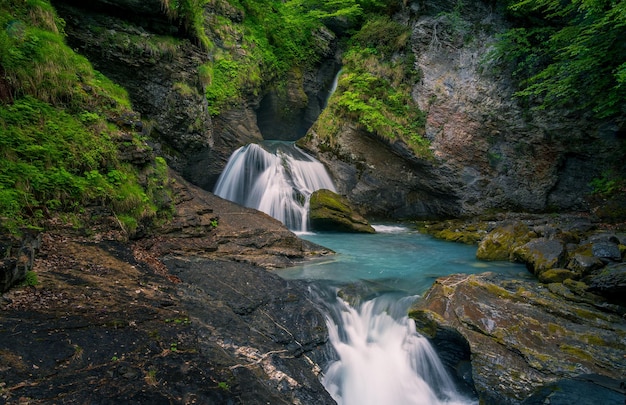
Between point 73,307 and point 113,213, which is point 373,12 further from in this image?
point 73,307

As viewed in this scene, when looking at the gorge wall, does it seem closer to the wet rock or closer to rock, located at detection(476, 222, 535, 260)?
rock, located at detection(476, 222, 535, 260)

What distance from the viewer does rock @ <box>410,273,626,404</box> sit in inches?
176

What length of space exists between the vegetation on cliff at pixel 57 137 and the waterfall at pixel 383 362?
4666 mm

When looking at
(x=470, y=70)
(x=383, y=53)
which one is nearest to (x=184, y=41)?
(x=383, y=53)

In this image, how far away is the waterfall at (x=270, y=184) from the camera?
41.9 feet

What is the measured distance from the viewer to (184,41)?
1030 cm

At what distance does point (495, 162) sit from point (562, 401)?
12.1 metres

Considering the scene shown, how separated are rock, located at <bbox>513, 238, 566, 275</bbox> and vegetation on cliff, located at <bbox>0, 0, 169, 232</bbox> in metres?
8.63

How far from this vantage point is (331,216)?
40.9ft

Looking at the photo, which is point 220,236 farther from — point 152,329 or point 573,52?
point 573,52

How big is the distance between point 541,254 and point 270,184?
29.4 feet

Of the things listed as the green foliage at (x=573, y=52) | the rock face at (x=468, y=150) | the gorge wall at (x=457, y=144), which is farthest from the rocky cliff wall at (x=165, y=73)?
the green foliage at (x=573, y=52)

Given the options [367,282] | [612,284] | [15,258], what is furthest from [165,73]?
[612,284]

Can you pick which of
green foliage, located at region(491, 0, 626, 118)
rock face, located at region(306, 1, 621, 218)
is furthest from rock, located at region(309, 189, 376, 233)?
green foliage, located at region(491, 0, 626, 118)
